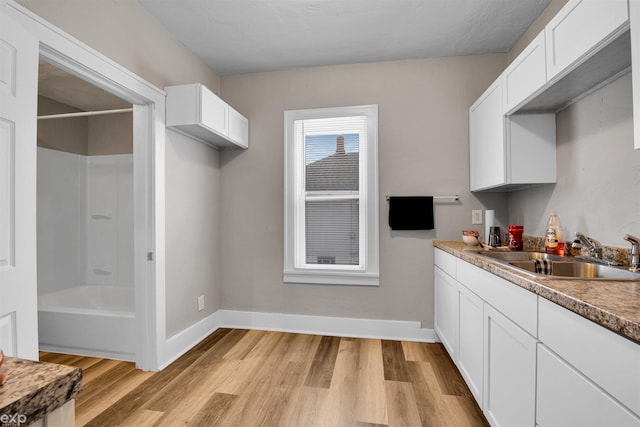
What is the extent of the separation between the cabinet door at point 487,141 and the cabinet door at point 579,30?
2.00 ft

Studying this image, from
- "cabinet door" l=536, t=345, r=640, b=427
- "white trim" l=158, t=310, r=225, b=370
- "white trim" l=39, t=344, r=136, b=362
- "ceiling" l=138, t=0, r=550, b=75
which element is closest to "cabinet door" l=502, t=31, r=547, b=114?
"ceiling" l=138, t=0, r=550, b=75

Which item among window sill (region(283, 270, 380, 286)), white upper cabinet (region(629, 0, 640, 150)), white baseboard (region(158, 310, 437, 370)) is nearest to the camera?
white upper cabinet (region(629, 0, 640, 150))

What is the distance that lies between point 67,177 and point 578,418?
4147 millimetres

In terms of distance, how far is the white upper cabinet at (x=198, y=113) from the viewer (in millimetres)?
2350

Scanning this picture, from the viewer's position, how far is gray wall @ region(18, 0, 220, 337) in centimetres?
178

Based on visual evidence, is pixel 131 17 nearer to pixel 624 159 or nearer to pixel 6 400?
pixel 6 400

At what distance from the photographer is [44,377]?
19.8 inches

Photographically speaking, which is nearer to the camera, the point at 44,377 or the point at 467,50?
the point at 44,377

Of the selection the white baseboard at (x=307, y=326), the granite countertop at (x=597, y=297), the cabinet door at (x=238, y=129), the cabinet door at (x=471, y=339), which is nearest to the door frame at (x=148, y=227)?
the white baseboard at (x=307, y=326)

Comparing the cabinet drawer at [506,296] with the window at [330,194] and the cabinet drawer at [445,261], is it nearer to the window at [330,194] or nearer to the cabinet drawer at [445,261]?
the cabinet drawer at [445,261]

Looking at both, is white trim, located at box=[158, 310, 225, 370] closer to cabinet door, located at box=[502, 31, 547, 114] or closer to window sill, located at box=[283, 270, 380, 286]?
window sill, located at box=[283, 270, 380, 286]

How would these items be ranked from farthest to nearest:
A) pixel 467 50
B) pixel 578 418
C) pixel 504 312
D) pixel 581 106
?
1. pixel 467 50
2. pixel 581 106
3. pixel 504 312
4. pixel 578 418

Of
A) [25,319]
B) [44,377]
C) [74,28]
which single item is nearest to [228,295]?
[25,319]

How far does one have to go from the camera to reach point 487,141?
2352 millimetres
